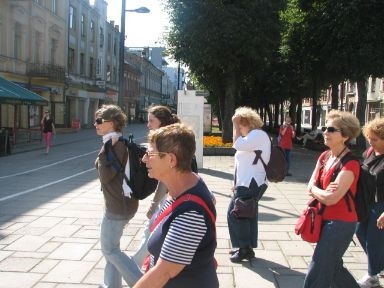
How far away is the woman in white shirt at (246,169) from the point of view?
5120mm

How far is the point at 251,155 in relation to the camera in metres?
5.14

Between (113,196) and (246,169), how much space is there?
175 centimetres

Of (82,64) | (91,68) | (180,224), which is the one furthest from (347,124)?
(91,68)

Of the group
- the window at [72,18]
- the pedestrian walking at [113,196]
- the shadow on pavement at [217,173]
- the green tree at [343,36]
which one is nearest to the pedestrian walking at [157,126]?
the pedestrian walking at [113,196]

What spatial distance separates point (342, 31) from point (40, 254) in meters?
15.6

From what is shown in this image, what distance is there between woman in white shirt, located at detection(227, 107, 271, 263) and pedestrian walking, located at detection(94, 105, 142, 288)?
155 centimetres

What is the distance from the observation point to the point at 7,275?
479 cm

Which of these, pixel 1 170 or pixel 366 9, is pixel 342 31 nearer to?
pixel 366 9

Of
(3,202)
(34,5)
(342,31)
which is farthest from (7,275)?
(34,5)

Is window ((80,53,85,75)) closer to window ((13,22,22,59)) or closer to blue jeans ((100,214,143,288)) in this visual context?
window ((13,22,22,59))

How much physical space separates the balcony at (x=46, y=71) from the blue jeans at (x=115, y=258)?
29.4 metres

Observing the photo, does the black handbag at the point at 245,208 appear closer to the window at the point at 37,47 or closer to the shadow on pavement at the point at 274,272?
the shadow on pavement at the point at 274,272

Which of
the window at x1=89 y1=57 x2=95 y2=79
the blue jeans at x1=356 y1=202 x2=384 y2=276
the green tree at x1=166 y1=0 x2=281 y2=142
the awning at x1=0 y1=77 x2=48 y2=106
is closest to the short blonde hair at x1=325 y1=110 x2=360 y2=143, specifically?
the blue jeans at x1=356 y1=202 x2=384 y2=276

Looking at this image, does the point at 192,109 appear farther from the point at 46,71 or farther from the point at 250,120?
the point at 46,71
